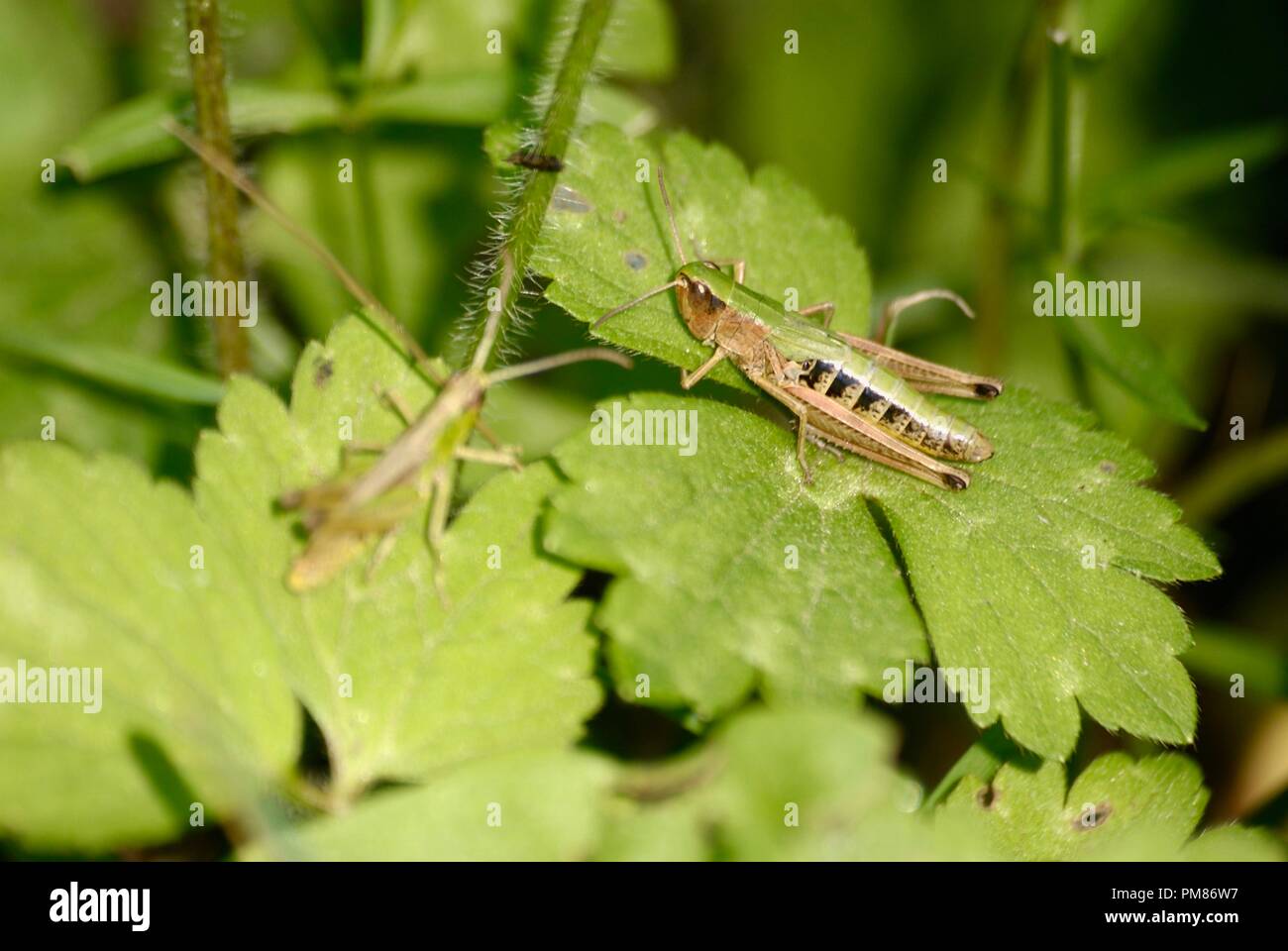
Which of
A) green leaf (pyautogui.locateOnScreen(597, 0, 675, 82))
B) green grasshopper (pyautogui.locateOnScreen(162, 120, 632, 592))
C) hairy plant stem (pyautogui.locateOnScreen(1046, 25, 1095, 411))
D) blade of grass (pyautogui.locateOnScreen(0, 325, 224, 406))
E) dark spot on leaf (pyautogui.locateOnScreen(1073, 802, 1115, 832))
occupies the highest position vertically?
green leaf (pyautogui.locateOnScreen(597, 0, 675, 82))

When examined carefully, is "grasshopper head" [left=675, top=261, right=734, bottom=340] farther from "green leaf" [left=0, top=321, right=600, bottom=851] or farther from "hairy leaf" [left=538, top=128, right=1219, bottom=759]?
"green leaf" [left=0, top=321, right=600, bottom=851]

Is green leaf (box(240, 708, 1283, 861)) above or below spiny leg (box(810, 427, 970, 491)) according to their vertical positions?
below

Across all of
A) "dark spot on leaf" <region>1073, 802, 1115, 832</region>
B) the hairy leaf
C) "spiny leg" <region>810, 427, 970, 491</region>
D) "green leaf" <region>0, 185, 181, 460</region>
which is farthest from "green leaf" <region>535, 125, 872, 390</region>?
"green leaf" <region>0, 185, 181, 460</region>

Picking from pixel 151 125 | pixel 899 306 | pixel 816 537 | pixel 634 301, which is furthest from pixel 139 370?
pixel 899 306

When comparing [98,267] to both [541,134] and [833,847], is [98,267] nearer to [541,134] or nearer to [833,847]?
[541,134]

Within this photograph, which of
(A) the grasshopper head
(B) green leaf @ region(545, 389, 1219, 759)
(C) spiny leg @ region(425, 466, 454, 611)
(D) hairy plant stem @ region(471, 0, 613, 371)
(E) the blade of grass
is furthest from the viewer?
(E) the blade of grass
